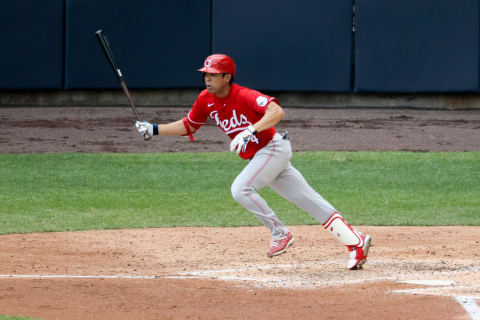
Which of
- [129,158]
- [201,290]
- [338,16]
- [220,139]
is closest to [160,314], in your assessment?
[201,290]

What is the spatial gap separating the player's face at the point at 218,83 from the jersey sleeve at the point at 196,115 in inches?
11.3

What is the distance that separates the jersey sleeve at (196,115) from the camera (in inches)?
262

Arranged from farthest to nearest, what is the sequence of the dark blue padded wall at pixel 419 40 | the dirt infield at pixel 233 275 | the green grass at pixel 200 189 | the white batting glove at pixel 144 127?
the dark blue padded wall at pixel 419 40 < the green grass at pixel 200 189 < the white batting glove at pixel 144 127 < the dirt infield at pixel 233 275

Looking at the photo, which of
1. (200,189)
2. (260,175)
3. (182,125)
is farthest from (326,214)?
(200,189)

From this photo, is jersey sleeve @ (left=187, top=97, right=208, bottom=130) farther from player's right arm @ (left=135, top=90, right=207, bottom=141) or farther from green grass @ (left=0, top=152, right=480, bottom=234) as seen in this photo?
green grass @ (left=0, top=152, right=480, bottom=234)

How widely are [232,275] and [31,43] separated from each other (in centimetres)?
1279

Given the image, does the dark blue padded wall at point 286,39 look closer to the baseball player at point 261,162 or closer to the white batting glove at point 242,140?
the baseball player at point 261,162

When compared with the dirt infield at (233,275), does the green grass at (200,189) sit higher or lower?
lower

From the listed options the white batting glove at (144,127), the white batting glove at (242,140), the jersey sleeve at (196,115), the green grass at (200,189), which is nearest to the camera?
the white batting glove at (242,140)

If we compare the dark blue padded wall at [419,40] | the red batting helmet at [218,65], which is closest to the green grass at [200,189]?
the red batting helmet at [218,65]

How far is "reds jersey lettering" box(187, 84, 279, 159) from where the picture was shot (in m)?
6.29

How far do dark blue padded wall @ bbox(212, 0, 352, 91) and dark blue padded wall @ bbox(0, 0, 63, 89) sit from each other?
3232 millimetres

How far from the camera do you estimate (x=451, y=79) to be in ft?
59.2

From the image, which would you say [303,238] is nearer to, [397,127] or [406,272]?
[406,272]
